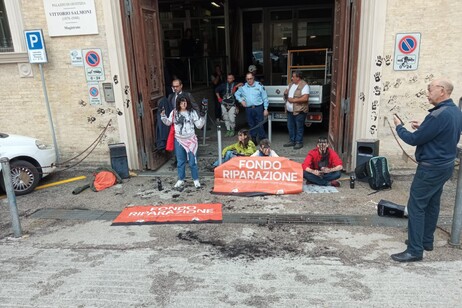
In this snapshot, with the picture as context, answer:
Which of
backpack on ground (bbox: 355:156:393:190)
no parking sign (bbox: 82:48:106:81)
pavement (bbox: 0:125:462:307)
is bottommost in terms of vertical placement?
pavement (bbox: 0:125:462:307)

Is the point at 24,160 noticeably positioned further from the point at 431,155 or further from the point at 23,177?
the point at 431,155

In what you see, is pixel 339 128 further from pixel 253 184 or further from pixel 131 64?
pixel 131 64

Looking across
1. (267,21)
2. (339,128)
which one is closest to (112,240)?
(339,128)

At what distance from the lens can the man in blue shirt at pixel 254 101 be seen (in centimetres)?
879

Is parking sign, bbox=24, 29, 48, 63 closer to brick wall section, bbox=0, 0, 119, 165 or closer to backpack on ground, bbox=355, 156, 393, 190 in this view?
brick wall section, bbox=0, 0, 119, 165

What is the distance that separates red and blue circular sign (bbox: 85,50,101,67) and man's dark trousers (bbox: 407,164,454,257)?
609cm

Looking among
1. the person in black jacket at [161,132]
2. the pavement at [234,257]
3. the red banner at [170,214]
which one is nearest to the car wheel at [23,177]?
the pavement at [234,257]

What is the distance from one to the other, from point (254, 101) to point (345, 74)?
2549 millimetres

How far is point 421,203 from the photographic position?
3.93 m

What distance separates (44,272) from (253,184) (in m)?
3.41

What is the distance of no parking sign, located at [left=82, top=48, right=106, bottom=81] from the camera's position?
7301 mm

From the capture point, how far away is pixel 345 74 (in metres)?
6.80

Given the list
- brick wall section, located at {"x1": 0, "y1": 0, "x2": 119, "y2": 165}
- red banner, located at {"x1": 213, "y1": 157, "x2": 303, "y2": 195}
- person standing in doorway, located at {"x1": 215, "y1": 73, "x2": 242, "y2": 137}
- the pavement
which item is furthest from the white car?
person standing in doorway, located at {"x1": 215, "y1": 73, "x2": 242, "y2": 137}

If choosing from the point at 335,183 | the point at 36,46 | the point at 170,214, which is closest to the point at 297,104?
the point at 335,183
